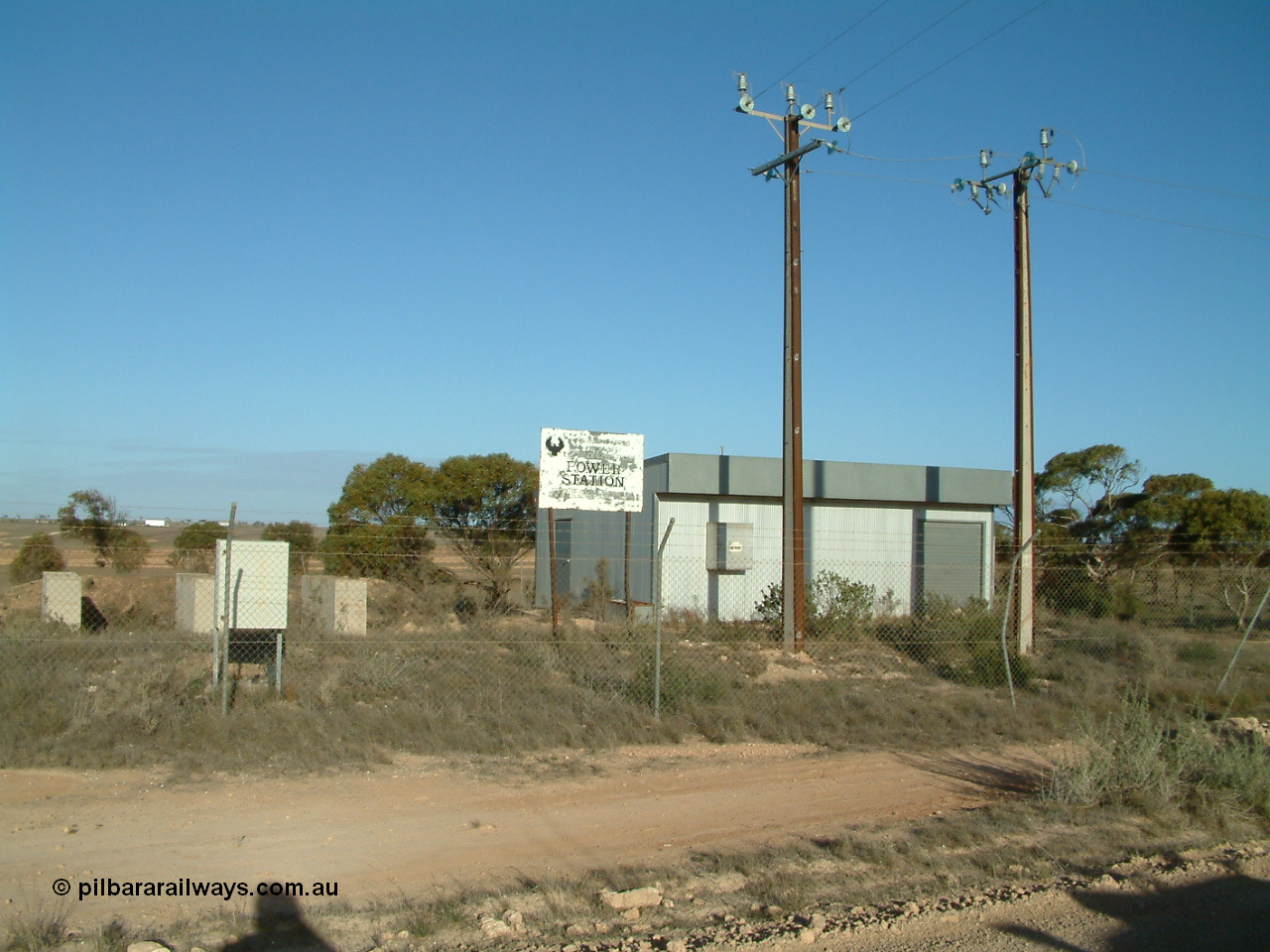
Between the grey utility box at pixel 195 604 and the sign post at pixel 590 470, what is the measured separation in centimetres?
618

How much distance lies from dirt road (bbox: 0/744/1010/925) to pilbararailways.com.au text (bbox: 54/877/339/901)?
7 centimetres

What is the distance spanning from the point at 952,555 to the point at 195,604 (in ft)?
58.2

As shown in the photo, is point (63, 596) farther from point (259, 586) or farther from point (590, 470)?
point (590, 470)

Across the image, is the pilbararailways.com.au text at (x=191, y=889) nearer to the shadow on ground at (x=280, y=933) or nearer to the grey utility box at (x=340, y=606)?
the shadow on ground at (x=280, y=933)

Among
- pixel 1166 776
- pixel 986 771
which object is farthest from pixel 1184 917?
pixel 986 771

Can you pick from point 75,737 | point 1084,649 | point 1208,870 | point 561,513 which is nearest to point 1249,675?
point 1084,649

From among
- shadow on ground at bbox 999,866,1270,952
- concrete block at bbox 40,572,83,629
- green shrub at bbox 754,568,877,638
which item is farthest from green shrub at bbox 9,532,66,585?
shadow on ground at bbox 999,866,1270,952

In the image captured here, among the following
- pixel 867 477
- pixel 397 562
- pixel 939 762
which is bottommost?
pixel 939 762

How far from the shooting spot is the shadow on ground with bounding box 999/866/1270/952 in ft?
16.7

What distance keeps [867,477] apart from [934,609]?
698 centimetres

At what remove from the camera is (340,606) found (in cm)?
1598

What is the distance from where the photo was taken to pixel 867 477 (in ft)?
77.9

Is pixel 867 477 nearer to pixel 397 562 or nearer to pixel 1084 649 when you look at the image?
pixel 1084 649

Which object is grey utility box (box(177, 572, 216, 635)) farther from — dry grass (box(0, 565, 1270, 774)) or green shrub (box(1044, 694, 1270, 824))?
green shrub (box(1044, 694, 1270, 824))
